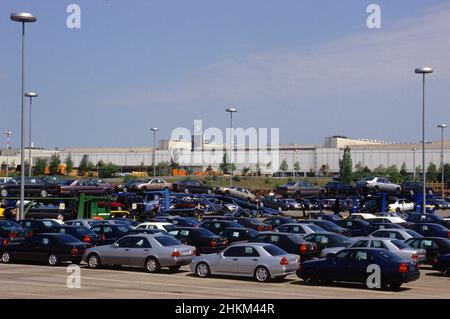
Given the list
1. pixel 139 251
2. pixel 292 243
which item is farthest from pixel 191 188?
pixel 139 251

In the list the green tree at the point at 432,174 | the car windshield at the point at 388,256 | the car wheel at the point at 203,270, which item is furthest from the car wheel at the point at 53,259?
the green tree at the point at 432,174

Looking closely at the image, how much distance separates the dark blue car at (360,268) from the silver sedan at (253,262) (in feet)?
2.54

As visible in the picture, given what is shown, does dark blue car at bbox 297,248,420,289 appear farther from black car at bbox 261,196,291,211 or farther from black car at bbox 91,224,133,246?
black car at bbox 261,196,291,211

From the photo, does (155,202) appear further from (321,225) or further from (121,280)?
(121,280)

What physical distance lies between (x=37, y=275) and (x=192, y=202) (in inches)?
1130

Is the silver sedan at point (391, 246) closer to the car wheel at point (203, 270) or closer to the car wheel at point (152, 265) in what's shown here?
the car wheel at point (203, 270)

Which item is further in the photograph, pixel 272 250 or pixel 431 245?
pixel 431 245

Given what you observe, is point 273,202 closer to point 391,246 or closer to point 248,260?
point 391,246

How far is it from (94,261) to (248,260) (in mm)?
5863

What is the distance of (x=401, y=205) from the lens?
186ft

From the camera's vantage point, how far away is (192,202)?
167 feet
